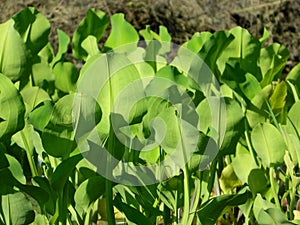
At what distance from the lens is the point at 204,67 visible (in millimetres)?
730

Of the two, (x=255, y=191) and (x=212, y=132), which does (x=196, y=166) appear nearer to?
(x=212, y=132)

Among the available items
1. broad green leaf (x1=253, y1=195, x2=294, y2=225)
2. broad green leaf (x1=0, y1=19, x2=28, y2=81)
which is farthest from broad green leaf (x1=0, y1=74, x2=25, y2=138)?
broad green leaf (x1=253, y1=195, x2=294, y2=225)

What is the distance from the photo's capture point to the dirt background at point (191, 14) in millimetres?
3842

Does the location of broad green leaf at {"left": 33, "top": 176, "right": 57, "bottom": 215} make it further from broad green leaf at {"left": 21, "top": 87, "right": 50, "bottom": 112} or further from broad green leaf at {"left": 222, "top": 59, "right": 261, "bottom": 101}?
broad green leaf at {"left": 222, "top": 59, "right": 261, "bottom": 101}

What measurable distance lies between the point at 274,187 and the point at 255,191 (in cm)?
2

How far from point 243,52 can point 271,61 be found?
5cm

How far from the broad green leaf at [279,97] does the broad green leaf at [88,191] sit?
1.01 feet

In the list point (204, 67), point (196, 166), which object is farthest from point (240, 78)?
point (196, 166)

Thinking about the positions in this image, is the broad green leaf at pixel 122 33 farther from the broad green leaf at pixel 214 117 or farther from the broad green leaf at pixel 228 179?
the broad green leaf at pixel 214 117

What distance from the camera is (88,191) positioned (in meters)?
0.63

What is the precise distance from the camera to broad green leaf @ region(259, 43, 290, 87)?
90cm

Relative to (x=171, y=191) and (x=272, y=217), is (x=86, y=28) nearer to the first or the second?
(x=171, y=191)

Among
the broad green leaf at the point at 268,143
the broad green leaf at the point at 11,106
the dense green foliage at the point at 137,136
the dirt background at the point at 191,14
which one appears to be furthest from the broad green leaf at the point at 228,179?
the dirt background at the point at 191,14

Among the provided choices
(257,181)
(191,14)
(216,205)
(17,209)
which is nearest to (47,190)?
(17,209)
